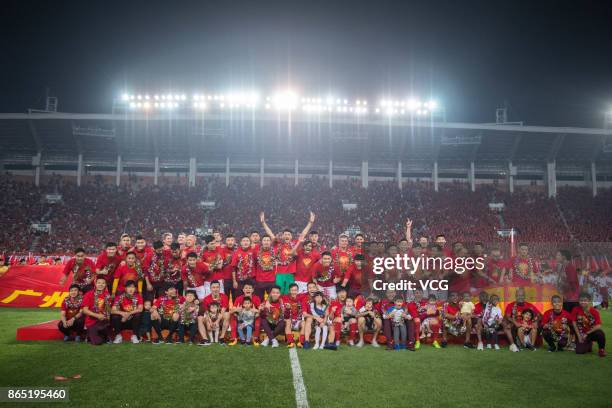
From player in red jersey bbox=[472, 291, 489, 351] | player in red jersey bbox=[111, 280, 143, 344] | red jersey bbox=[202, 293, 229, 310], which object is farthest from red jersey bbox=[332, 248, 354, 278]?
player in red jersey bbox=[111, 280, 143, 344]

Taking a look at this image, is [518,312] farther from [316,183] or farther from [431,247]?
[316,183]

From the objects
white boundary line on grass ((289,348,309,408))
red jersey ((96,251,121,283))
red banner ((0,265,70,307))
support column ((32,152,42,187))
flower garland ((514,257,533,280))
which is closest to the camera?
white boundary line on grass ((289,348,309,408))

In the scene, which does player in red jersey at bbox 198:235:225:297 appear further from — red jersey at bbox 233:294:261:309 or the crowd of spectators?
the crowd of spectators

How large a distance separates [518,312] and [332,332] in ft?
12.7

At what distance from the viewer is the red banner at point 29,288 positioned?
43.5ft

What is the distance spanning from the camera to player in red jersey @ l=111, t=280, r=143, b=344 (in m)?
8.20

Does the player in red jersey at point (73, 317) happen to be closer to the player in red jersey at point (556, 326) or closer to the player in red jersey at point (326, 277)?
the player in red jersey at point (326, 277)

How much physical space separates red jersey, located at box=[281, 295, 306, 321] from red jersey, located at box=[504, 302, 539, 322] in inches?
165

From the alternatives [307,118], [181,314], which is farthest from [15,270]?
[307,118]

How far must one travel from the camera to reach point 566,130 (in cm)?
3206

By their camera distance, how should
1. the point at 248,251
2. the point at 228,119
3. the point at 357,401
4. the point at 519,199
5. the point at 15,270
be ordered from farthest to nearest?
the point at 519,199 < the point at 228,119 < the point at 15,270 < the point at 248,251 < the point at 357,401

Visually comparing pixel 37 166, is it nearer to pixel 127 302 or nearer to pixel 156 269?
pixel 156 269

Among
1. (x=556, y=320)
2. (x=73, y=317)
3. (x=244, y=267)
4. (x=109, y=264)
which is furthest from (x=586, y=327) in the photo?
(x=73, y=317)

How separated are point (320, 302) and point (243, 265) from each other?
77.1 inches
